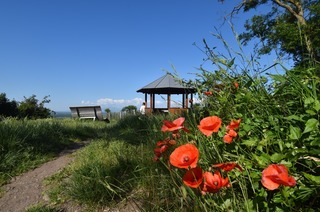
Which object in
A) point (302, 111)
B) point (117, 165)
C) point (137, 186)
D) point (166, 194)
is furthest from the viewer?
point (117, 165)

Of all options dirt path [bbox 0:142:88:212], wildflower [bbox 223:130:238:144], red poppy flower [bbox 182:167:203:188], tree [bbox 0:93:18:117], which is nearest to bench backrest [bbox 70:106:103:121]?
tree [bbox 0:93:18:117]

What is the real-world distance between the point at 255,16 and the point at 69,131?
43.5 feet

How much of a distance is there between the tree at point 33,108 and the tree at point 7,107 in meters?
0.59

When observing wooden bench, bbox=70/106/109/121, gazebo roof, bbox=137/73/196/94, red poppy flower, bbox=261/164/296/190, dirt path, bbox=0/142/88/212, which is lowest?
dirt path, bbox=0/142/88/212

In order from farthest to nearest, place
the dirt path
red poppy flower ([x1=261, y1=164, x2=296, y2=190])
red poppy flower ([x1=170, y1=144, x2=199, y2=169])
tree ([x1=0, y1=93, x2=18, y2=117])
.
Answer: tree ([x1=0, y1=93, x2=18, y2=117]) → the dirt path → red poppy flower ([x1=170, y1=144, x2=199, y2=169]) → red poppy flower ([x1=261, y1=164, x2=296, y2=190])

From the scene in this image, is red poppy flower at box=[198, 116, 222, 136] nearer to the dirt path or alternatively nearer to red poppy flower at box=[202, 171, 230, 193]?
red poppy flower at box=[202, 171, 230, 193]

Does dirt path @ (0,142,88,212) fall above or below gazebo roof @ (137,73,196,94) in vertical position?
below

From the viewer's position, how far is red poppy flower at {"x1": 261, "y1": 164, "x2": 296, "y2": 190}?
873mm

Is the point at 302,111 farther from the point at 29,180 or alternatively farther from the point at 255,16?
the point at 255,16

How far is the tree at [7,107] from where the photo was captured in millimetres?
20766

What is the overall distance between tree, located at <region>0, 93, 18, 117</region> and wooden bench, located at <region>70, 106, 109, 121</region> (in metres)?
7.05

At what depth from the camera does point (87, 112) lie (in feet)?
56.9

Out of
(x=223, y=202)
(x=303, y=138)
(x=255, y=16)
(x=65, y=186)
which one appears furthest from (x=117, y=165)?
(x=255, y=16)

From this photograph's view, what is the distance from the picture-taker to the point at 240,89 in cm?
190
